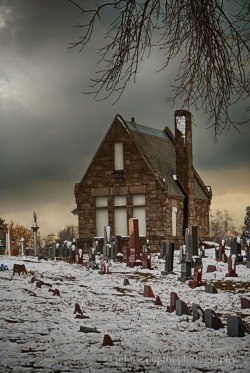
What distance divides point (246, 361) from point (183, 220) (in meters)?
28.4

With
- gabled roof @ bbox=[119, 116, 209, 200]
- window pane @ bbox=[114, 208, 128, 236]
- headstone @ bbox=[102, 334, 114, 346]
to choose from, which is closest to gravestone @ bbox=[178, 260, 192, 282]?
headstone @ bbox=[102, 334, 114, 346]

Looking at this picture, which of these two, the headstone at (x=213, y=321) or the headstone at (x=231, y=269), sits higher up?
the headstone at (x=231, y=269)

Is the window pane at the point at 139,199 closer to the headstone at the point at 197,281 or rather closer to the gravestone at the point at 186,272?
the gravestone at the point at 186,272

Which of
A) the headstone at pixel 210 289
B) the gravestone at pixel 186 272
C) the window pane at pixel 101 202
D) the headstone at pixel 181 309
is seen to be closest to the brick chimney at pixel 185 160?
the window pane at pixel 101 202

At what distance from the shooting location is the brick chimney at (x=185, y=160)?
36750 mm

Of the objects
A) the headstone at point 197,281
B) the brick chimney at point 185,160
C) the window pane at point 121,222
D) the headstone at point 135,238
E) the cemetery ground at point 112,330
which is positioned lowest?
the cemetery ground at point 112,330

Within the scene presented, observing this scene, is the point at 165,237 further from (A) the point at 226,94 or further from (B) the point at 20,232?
(B) the point at 20,232

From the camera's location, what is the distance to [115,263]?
87.5 ft

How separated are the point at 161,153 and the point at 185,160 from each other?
74.8 inches

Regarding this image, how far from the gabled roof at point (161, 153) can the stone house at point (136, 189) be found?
0.05 metres

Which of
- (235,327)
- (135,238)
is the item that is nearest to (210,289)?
(235,327)

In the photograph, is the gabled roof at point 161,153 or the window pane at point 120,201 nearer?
the window pane at point 120,201

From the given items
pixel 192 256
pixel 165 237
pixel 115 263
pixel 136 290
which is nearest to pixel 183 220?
pixel 165 237

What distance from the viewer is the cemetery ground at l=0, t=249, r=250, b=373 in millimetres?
8180
